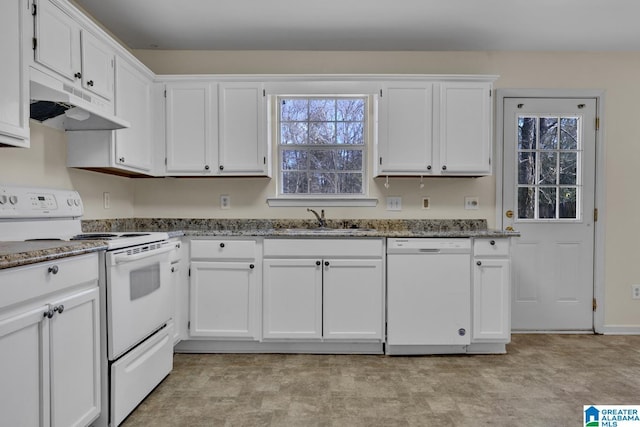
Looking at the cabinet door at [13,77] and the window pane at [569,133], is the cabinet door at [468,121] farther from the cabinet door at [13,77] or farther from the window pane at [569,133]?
the cabinet door at [13,77]

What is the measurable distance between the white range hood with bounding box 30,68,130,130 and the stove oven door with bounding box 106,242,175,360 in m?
0.79

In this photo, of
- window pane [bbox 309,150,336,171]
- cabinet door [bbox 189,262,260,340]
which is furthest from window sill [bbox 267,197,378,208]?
cabinet door [bbox 189,262,260,340]

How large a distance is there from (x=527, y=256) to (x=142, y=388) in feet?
10.4

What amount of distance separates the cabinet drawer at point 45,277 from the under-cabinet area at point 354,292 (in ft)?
3.87

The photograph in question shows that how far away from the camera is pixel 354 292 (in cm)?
283

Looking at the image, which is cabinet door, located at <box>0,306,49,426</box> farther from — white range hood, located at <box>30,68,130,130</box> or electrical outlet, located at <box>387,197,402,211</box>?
electrical outlet, located at <box>387,197,402,211</box>

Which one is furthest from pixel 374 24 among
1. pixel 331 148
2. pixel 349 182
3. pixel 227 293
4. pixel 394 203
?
pixel 227 293

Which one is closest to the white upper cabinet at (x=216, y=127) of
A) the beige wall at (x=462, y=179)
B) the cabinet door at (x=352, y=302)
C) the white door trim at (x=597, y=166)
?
the beige wall at (x=462, y=179)

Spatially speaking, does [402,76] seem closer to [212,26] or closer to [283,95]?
[283,95]

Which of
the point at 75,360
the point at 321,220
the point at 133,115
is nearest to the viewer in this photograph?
the point at 75,360

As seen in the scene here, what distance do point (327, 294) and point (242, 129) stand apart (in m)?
1.46

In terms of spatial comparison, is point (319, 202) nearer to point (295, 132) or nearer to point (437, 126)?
point (295, 132)

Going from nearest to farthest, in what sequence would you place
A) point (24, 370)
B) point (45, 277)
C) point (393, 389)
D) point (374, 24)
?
point (24, 370)
point (45, 277)
point (393, 389)
point (374, 24)

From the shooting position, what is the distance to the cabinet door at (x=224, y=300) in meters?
2.84
